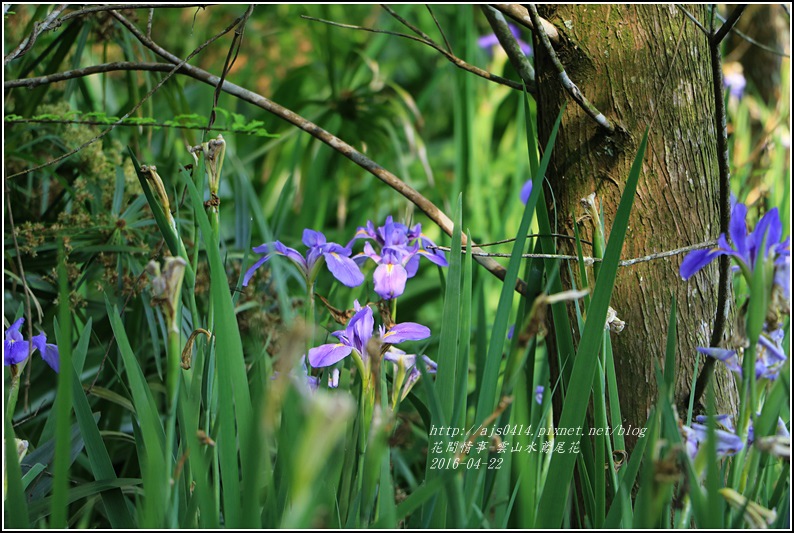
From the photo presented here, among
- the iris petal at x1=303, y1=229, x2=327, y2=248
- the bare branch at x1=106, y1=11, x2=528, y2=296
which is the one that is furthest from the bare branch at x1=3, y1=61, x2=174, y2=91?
the iris petal at x1=303, y1=229, x2=327, y2=248

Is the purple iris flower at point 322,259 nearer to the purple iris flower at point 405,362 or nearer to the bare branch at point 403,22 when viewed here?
the purple iris flower at point 405,362

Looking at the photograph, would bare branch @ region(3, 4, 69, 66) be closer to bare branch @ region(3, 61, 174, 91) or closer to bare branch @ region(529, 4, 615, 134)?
bare branch @ region(3, 61, 174, 91)

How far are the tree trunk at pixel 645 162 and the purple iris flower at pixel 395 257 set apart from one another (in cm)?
16

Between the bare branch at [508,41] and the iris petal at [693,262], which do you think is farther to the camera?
the bare branch at [508,41]

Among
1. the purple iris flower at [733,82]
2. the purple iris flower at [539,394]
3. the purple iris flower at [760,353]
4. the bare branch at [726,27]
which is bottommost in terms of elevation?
the purple iris flower at [539,394]

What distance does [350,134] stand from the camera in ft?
6.13

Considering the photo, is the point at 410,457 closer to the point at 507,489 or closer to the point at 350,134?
the point at 507,489

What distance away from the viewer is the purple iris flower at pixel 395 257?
71 cm

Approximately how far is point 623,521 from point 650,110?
17.5 inches

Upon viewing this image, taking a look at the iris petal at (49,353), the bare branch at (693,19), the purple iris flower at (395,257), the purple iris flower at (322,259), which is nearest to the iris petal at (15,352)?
the iris petal at (49,353)

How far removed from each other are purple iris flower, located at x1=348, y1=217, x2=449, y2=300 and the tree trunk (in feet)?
0.54

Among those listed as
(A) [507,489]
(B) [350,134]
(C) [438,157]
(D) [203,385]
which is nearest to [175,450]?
(D) [203,385]

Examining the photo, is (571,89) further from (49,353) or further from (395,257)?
(49,353)

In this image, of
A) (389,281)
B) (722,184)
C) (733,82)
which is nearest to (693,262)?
(722,184)
